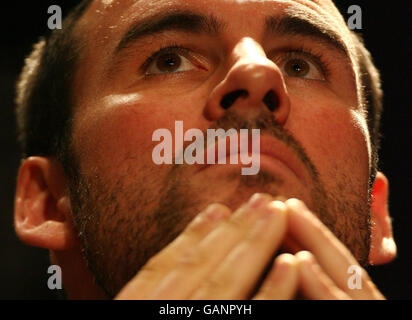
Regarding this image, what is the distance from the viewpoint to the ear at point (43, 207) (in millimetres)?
898

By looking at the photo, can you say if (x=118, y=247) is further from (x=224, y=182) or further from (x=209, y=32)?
(x=209, y=32)

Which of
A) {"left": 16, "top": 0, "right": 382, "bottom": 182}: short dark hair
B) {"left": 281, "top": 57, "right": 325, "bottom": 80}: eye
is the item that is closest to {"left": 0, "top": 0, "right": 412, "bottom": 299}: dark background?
{"left": 16, "top": 0, "right": 382, "bottom": 182}: short dark hair

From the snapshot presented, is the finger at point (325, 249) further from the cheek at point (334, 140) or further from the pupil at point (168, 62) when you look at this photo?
the pupil at point (168, 62)

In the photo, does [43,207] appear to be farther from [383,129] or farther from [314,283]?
[383,129]

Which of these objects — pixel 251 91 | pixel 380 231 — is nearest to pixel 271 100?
pixel 251 91

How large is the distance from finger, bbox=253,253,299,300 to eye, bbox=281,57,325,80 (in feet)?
1.51

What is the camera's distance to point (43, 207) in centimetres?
95

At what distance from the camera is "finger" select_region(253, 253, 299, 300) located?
493 millimetres

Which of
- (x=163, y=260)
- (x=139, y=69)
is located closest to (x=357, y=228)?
(x=163, y=260)

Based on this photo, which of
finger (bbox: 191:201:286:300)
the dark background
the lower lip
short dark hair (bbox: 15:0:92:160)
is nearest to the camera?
finger (bbox: 191:201:286:300)

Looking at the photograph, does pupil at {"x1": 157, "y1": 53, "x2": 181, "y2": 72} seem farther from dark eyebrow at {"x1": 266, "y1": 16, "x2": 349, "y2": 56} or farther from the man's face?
dark eyebrow at {"x1": 266, "y1": 16, "x2": 349, "y2": 56}

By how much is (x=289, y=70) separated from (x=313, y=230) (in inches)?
16.7

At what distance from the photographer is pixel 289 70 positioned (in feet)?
2.89

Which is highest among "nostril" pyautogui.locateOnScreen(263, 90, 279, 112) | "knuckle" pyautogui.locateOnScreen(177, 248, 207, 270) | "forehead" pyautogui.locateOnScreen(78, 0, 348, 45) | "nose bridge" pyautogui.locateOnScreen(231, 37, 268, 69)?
"forehead" pyautogui.locateOnScreen(78, 0, 348, 45)
